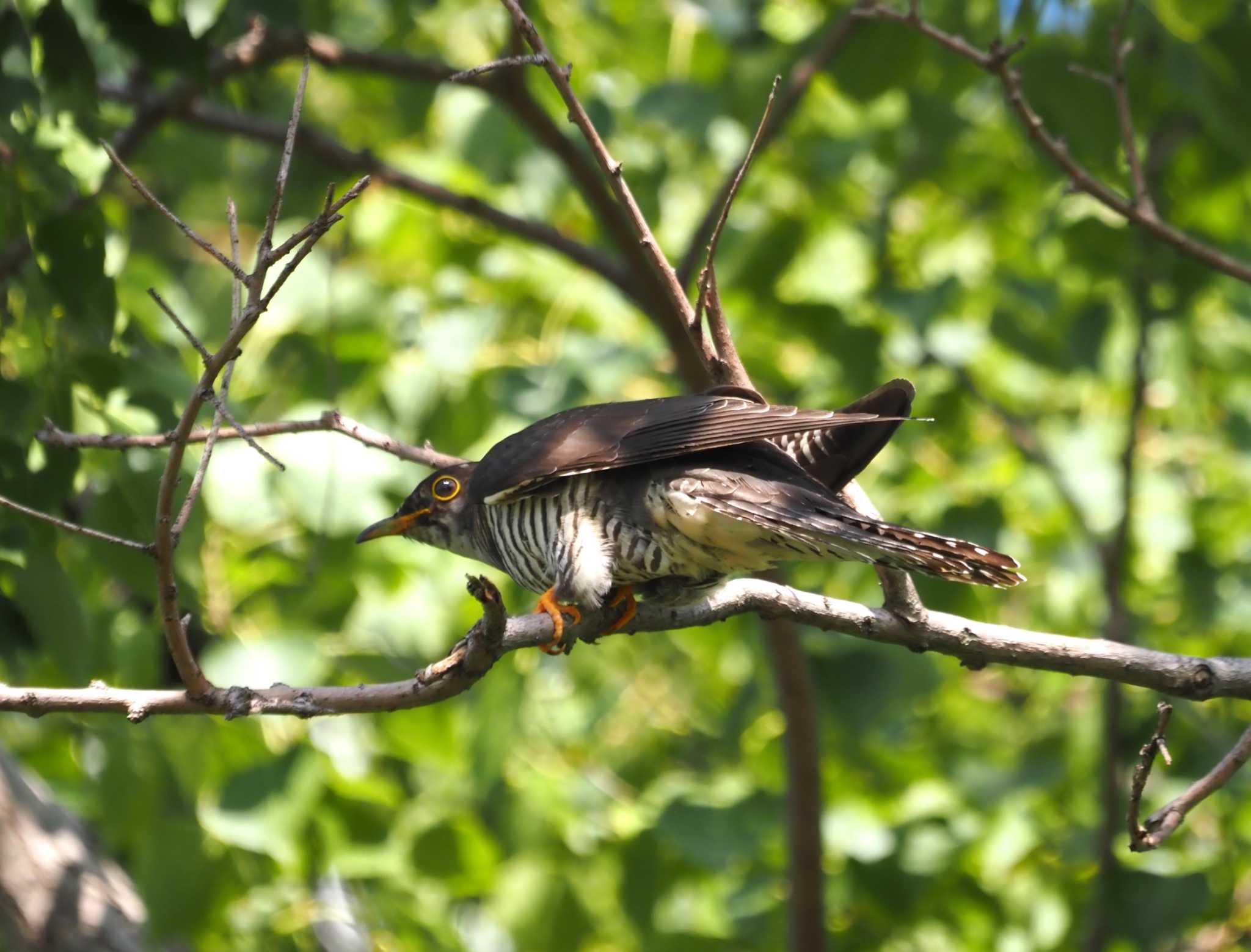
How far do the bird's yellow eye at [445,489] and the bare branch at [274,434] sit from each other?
0.25 m

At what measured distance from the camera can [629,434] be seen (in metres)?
3.09

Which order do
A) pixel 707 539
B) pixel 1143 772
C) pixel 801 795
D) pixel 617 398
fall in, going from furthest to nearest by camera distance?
pixel 617 398 < pixel 801 795 < pixel 707 539 < pixel 1143 772

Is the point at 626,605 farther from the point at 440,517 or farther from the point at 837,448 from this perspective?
the point at 440,517

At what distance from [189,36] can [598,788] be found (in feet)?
10.5

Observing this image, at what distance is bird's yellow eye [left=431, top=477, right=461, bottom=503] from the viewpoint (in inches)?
147

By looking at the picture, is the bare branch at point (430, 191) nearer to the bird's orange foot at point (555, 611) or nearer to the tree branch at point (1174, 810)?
the bird's orange foot at point (555, 611)

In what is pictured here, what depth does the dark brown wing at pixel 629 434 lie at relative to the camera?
2.79 metres

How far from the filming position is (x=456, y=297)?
5.11m

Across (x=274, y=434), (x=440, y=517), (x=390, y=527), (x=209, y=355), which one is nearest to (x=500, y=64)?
(x=209, y=355)

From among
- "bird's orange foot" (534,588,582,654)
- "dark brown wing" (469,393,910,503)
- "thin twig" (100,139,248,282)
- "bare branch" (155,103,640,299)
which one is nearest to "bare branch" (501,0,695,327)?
"dark brown wing" (469,393,910,503)

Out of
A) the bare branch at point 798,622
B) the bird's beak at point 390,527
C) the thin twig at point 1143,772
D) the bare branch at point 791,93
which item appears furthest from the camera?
the bare branch at point 791,93

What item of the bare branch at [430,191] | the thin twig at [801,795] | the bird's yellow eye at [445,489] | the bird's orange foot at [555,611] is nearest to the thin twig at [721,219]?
the bird's orange foot at [555,611]

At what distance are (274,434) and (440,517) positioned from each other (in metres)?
0.76

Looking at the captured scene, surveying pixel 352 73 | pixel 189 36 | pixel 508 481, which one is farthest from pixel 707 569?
pixel 352 73
